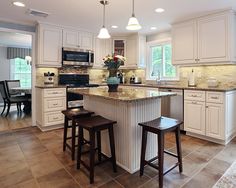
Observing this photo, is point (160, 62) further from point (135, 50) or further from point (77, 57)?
point (77, 57)

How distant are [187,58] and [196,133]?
1594 mm

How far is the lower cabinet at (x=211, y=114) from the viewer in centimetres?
304

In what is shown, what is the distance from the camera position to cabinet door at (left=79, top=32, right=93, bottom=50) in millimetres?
4721

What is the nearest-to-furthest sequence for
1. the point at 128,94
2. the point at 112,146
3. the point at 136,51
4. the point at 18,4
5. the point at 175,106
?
the point at 112,146 < the point at 128,94 < the point at 18,4 < the point at 175,106 < the point at 136,51

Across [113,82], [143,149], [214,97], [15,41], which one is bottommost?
[143,149]

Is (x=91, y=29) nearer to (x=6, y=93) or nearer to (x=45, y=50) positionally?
(x=45, y=50)

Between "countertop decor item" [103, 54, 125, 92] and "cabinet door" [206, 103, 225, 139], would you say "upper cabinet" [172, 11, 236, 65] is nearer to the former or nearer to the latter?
"cabinet door" [206, 103, 225, 139]

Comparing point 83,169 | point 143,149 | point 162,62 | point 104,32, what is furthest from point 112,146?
point 162,62

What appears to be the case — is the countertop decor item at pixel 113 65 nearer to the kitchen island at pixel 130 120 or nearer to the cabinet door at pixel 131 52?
the kitchen island at pixel 130 120

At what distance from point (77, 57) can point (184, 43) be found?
262cm

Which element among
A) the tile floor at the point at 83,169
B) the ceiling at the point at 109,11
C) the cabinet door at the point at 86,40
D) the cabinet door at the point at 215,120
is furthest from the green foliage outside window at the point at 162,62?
the tile floor at the point at 83,169

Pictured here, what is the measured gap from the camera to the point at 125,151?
7.43ft

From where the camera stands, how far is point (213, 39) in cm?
344

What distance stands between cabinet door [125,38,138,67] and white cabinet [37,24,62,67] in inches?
78.2
